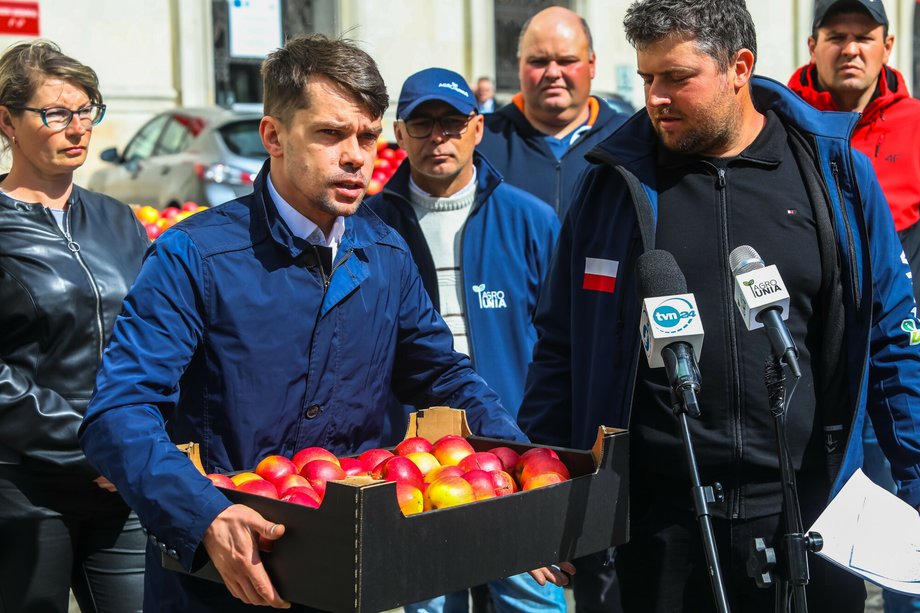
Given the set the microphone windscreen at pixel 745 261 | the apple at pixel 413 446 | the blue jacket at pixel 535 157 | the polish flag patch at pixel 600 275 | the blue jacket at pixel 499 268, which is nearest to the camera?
the microphone windscreen at pixel 745 261

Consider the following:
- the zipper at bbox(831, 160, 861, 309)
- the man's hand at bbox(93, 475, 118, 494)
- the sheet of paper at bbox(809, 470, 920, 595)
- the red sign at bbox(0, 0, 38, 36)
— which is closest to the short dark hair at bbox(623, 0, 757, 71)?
the zipper at bbox(831, 160, 861, 309)

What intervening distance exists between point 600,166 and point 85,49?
50.6 feet

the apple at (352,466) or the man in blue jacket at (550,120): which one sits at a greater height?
the man in blue jacket at (550,120)

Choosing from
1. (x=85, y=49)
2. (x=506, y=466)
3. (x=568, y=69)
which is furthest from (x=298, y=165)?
(x=85, y=49)

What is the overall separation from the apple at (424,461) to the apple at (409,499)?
0.20 metres

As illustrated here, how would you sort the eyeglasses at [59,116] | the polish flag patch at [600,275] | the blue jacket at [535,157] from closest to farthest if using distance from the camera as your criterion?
the polish flag patch at [600,275]
the eyeglasses at [59,116]
the blue jacket at [535,157]

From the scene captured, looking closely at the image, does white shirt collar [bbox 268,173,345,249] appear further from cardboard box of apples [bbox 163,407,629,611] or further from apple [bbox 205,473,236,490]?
apple [bbox 205,473,236,490]

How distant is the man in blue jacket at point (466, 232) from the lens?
461cm

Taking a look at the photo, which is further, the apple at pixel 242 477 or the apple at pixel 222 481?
the apple at pixel 242 477

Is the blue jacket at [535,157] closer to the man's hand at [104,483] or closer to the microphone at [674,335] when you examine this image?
the man's hand at [104,483]

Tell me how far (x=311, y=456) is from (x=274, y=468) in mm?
119

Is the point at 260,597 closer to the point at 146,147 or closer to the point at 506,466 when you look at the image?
the point at 506,466

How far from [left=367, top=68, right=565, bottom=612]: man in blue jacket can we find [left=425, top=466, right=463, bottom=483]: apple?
1.88 m

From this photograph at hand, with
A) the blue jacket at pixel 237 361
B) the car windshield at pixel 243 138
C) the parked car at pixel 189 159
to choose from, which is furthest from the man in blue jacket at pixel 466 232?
the car windshield at pixel 243 138
